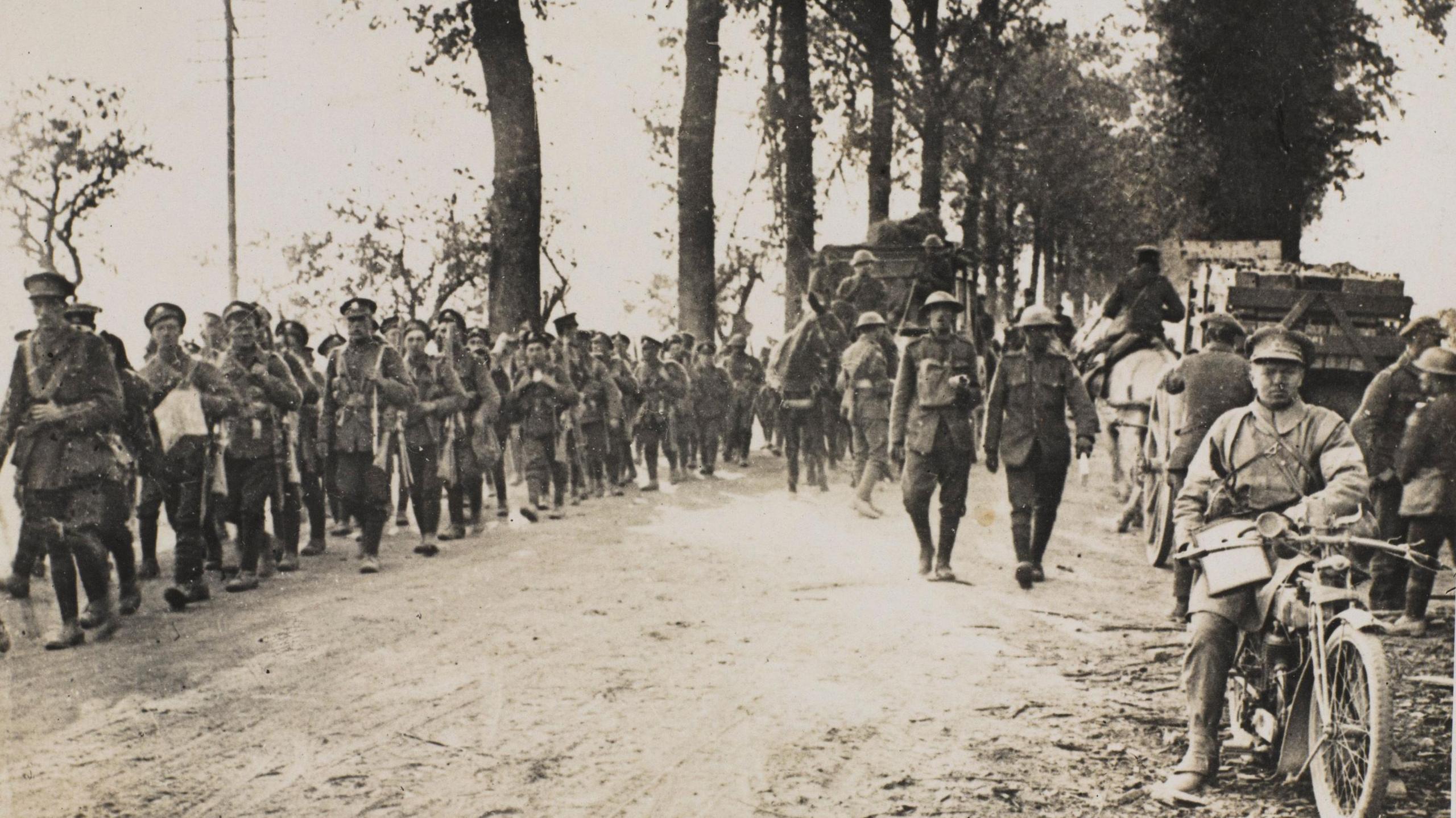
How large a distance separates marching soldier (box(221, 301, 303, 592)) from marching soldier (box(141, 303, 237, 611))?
155 millimetres

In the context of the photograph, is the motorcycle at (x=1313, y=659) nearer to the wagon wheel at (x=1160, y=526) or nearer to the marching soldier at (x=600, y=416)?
the wagon wheel at (x=1160, y=526)

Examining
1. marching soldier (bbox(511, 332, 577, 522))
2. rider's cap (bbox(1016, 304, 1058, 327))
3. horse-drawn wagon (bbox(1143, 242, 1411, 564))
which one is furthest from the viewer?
marching soldier (bbox(511, 332, 577, 522))

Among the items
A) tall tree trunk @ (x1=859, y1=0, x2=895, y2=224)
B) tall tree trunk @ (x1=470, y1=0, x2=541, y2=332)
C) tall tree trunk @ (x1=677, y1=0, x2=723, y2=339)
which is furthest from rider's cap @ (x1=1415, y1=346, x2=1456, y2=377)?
tall tree trunk @ (x1=859, y1=0, x2=895, y2=224)

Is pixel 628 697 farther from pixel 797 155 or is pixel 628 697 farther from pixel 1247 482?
pixel 797 155

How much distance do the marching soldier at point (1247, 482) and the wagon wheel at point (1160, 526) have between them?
12.7 feet

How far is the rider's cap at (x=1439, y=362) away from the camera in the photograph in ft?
25.1

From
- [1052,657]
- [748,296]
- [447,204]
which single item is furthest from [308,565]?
[748,296]

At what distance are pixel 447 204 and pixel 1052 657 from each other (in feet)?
70.8

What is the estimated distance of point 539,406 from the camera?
1307cm

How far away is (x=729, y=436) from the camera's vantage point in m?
19.0

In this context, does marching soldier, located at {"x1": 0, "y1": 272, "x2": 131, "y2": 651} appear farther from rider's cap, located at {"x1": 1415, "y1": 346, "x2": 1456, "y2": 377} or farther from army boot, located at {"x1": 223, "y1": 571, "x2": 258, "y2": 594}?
rider's cap, located at {"x1": 1415, "y1": 346, "x2": 1456, "y2": 377}

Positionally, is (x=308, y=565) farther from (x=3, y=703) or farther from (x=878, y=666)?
(x=878, y=666)

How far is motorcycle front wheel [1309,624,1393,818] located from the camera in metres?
4.26

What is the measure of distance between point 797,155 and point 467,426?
1394 centimetres
